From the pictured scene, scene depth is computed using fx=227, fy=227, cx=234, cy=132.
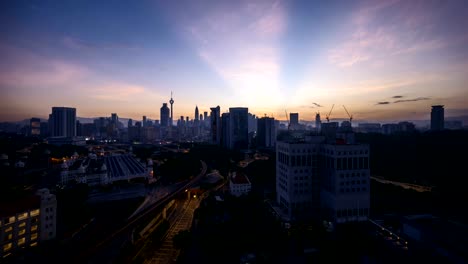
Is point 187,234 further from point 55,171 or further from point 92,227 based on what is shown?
point 55,171

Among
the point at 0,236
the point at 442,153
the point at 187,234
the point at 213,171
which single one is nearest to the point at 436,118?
the point at 442,153

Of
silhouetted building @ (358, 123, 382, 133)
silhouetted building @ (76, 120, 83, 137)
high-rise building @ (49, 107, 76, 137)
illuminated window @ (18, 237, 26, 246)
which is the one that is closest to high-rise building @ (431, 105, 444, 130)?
silhouetted building @ (358, 123, 382, 133)

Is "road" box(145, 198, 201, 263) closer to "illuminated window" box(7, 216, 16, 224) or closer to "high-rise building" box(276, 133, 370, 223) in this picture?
"illuminated window" box(7, 216, 16, 224)

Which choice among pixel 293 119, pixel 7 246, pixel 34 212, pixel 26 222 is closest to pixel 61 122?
pixel 34 212

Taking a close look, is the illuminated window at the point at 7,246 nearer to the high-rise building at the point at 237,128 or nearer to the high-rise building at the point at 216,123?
the high-rise building at the point at 237,128

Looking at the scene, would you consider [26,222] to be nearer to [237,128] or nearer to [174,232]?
[174,232]
